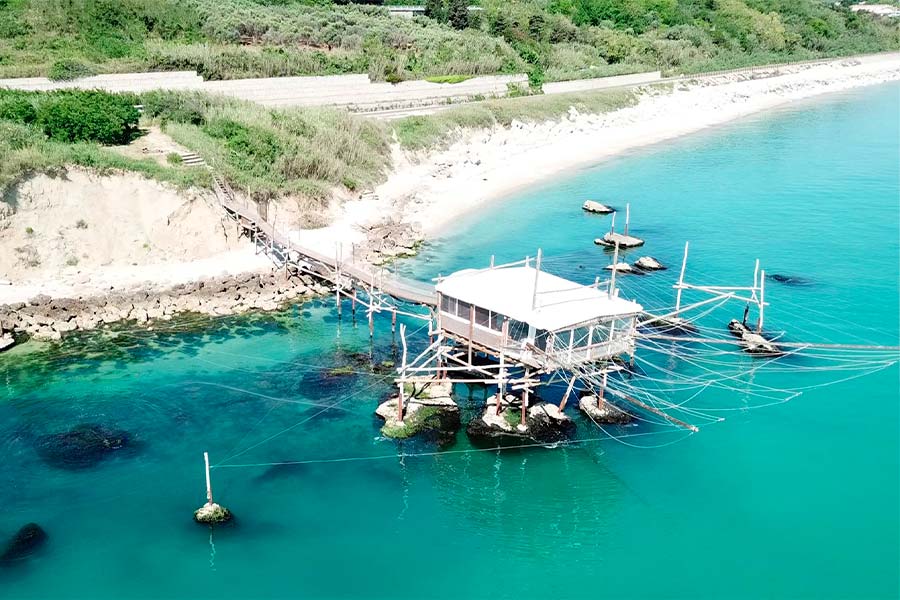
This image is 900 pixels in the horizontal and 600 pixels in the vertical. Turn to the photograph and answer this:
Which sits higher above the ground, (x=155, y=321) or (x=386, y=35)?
(x=386, y=35)

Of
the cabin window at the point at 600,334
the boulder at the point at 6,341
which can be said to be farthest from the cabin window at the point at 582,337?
the boulder at the point at 6,341

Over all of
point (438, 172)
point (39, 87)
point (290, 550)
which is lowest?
point (290, 550)

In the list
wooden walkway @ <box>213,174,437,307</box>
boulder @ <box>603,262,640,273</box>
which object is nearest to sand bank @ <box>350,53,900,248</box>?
wooden walkway @ <box>213,174,437,307</box>

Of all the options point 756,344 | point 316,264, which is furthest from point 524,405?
point 316,264

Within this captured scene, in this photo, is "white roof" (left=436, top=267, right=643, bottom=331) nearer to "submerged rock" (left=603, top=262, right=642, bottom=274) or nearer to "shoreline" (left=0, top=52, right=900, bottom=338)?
"shoreline" (left=0, top=52, right=900, bottom=338)

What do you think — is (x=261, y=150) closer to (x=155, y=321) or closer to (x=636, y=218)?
(x=155, y=321)

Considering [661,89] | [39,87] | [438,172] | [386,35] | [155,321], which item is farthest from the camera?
[661,89]

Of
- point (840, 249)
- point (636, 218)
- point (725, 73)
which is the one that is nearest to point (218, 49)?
point (636, 218)

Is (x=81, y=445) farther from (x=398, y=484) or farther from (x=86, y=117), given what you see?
(x=86, y=117)
